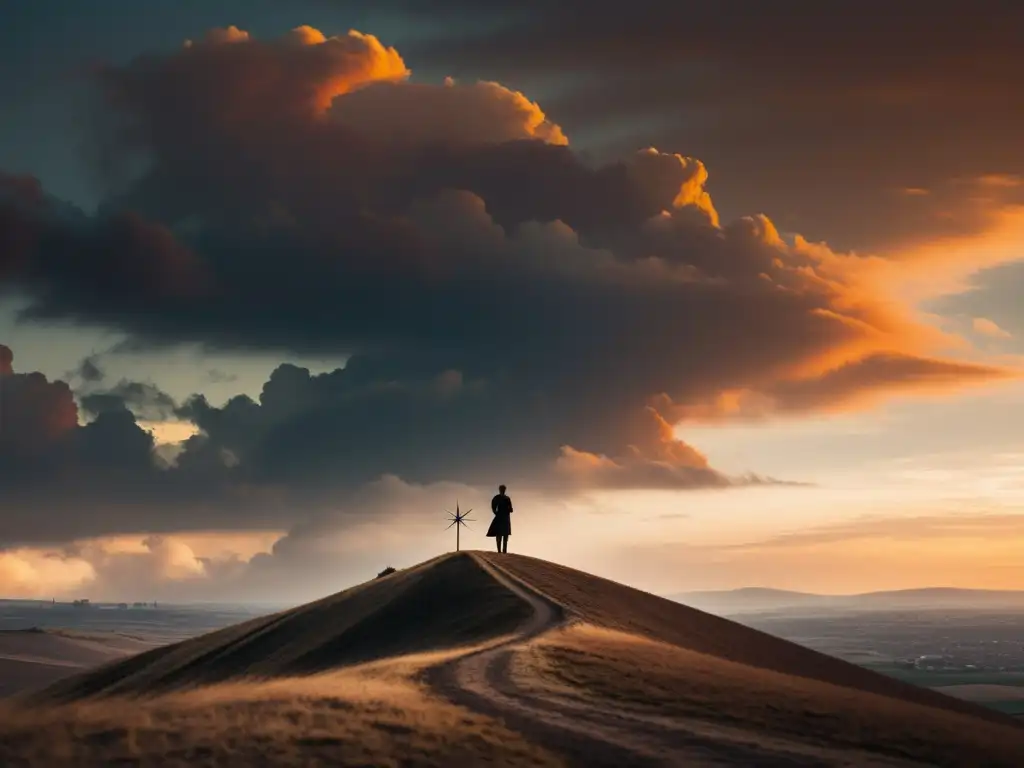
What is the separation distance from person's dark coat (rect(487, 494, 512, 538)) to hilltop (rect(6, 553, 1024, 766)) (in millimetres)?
6339

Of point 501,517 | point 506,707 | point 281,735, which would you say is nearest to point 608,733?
point 506,707

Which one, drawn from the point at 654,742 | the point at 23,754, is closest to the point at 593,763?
the point at 654,742

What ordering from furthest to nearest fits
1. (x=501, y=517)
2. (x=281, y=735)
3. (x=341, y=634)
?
(x=501, y=517) < (x=341, y=634) < (x=281, y=735)

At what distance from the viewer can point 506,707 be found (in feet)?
85.4

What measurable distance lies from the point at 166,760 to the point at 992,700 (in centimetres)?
16219

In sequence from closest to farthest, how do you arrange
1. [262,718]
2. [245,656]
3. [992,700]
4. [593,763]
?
[593,763] < [262,718] < [245,656] < [992,700]

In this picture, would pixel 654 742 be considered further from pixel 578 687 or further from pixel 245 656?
pixel 245 656

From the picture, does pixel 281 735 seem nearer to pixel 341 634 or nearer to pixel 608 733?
pixel 608 733

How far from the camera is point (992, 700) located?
16225cm

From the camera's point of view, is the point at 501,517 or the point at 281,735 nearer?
the point at 281,735

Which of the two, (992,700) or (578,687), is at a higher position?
(578,687)

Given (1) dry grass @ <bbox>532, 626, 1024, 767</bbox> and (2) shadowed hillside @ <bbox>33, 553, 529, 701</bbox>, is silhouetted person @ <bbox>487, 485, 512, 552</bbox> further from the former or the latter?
(1) dry grass @ <bbox>532, 626, 1024, 767</bbox>

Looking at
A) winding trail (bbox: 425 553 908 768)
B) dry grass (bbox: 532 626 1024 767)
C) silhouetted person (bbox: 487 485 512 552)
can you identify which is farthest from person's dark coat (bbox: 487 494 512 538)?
winding trail (bbox: 425 553 908 768)

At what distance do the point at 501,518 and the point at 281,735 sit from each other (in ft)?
91.5
